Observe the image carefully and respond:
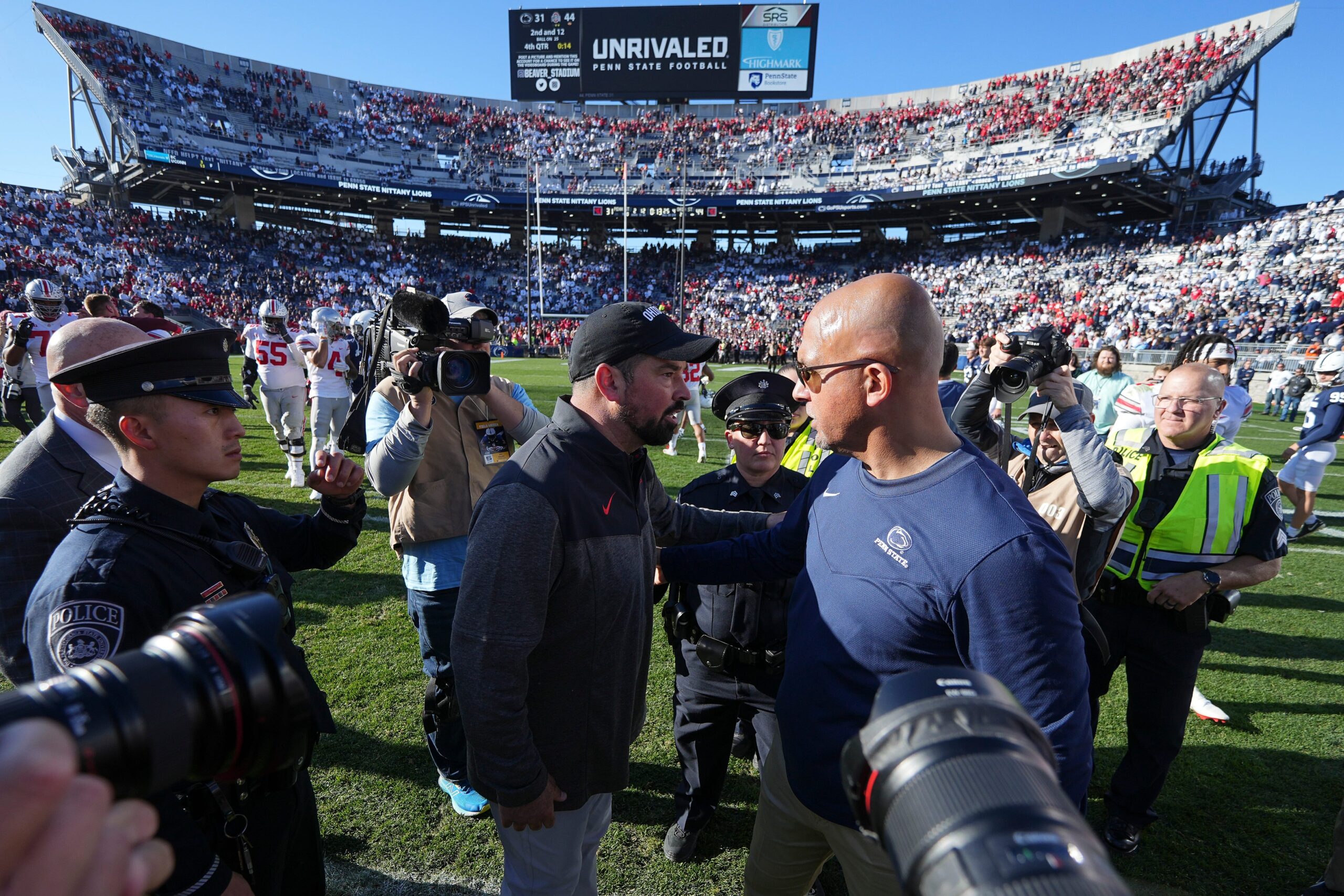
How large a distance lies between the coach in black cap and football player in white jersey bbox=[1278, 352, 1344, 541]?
8175 mm

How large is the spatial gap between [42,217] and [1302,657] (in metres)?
51.6

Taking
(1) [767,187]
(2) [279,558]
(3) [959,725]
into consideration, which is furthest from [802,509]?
(1) [767,187]

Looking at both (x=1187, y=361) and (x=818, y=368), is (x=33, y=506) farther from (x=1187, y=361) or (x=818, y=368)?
(x=1187, y=361)

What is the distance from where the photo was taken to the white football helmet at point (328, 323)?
26.8 feet

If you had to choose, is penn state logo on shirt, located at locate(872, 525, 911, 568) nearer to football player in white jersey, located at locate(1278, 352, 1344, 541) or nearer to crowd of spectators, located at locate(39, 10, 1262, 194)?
football player in white jersey, located at locate(1278, 352, 1344, 541)

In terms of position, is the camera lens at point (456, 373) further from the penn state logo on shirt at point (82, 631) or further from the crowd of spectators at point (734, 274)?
the crowd of spectators at point (734, 274)

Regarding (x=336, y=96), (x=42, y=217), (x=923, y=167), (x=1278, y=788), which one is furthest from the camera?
(x=336, y=96)

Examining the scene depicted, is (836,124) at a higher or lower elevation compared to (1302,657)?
A: higher

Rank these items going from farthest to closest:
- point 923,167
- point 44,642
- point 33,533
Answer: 1. point 923,167
2. point 33,533
3. point 44,642

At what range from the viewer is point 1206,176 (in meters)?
37.7

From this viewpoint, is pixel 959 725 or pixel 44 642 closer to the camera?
pixel 959 725

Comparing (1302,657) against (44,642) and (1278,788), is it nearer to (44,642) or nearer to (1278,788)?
(1278,788)

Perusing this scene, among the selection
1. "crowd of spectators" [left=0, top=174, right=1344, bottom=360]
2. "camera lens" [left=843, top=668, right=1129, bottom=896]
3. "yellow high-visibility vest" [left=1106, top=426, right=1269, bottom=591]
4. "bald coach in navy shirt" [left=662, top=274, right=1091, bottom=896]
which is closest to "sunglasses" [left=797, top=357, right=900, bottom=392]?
"bald coach in navy shirt" [left=662, top=274, right=1091, bottom=896]

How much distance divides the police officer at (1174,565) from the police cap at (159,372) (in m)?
3.79
